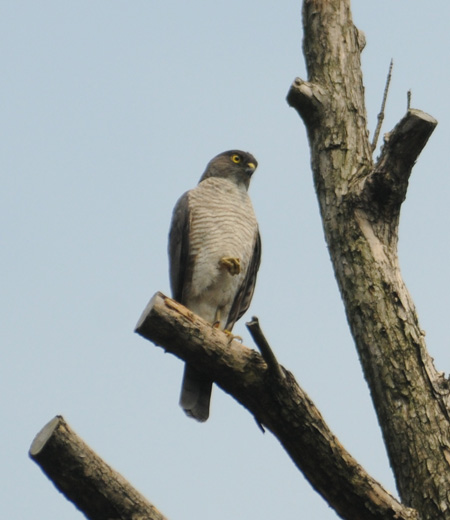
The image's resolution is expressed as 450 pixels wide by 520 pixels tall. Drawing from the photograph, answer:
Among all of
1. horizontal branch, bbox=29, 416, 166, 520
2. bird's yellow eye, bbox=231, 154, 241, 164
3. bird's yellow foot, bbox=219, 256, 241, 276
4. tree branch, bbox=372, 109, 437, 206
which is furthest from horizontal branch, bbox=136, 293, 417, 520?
bird's yellow eye, bbox=231, 154, 241, 164

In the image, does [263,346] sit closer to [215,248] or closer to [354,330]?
[354,330]

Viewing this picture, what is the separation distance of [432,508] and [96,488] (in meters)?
1.64

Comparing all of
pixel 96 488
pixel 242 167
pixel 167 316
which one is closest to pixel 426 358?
pixel 167 316

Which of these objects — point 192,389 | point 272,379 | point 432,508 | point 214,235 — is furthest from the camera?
point 214,235

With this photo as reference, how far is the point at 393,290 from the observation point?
4816 mm

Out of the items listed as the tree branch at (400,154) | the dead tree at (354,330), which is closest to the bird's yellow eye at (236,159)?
the dead tree at (354,330)

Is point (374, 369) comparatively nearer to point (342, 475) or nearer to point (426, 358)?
point (426, 358)

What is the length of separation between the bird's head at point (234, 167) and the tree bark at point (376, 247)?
2.20 meters

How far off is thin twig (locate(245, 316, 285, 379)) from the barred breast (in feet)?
9.73

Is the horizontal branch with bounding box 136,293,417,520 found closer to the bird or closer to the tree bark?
the tree bark

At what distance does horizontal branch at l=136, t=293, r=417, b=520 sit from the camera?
13.3 ft

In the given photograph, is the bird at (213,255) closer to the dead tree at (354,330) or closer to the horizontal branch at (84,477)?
the dead tree at (354,330)

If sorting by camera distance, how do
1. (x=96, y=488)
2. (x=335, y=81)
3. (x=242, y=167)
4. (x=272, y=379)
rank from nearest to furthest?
1. (x=96, y=488)
2. (x=272, y=379)
3. (x=335, y=81)
4. (x=242, y=167)

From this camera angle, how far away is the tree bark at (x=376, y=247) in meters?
4.46
